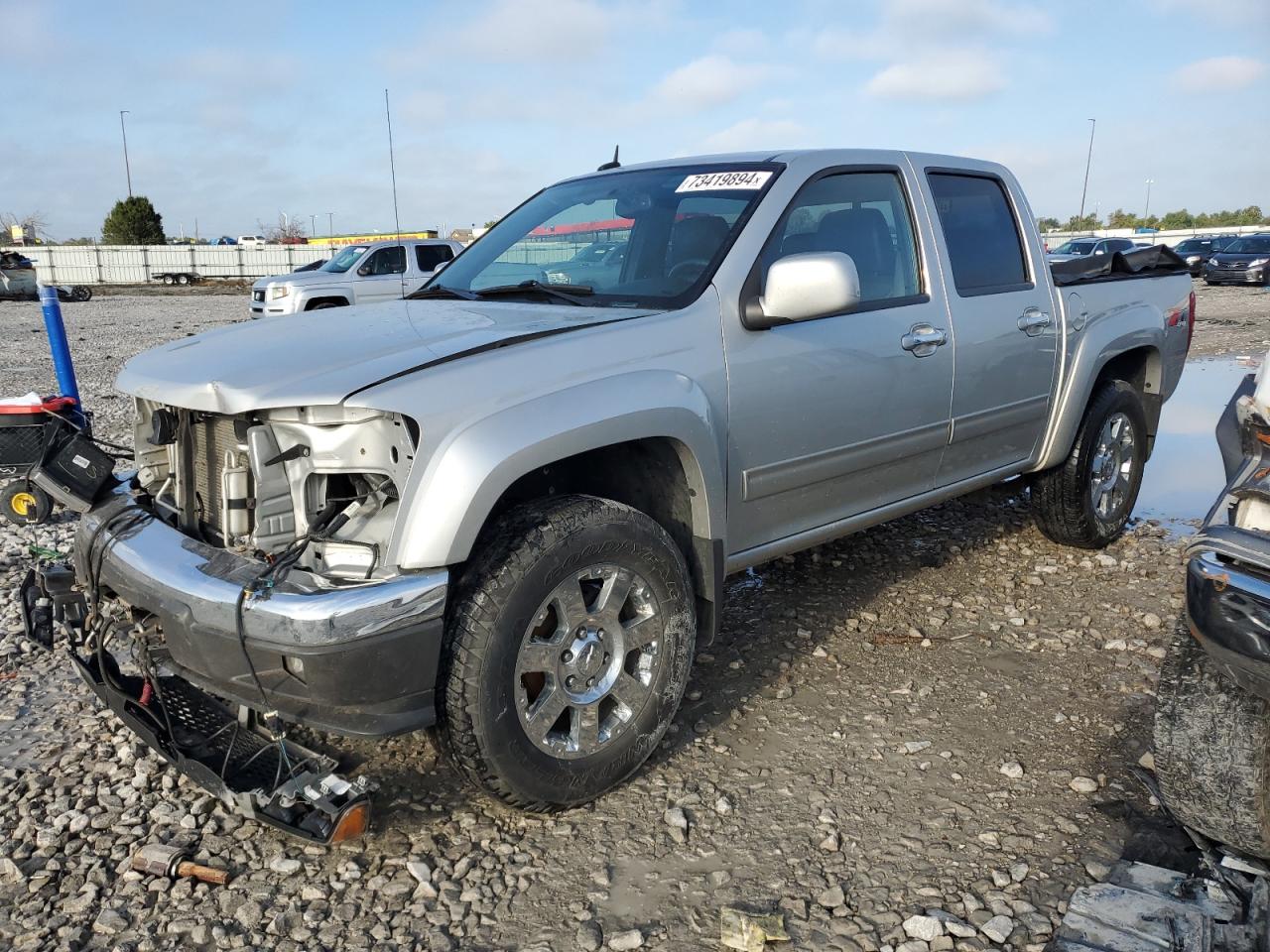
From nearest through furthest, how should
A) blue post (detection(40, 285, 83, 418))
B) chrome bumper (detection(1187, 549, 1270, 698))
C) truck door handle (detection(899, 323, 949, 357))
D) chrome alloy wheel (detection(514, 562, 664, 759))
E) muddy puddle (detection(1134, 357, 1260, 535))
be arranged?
chrome bumper (detection(1187, 549, 1270, 698)) → chrome alloy wheel (detection(514, 562, 664, 759)) → truck door handle (detection(899, 323, 949, 357)) → blue post (detection(40, 285, 83, 418)) → muddy puddle (detection(1134, 357, 1260, 535))

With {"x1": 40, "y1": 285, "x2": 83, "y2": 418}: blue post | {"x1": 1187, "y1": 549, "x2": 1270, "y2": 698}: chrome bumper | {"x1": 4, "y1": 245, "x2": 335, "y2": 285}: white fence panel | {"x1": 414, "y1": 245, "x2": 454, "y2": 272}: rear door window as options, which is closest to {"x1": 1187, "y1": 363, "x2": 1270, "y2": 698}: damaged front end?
{"x1": 1187, "y1": 549, "x2": 1270, "y2": 698}: chrome bumper

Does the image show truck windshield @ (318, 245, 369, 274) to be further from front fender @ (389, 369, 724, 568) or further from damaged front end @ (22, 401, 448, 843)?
front fender @ (389, 369, 724, 568)

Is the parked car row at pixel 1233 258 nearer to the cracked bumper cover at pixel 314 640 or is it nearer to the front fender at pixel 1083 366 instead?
the front fender at pixel 1083 366

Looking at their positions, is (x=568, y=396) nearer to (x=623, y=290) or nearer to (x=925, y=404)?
(x=623, y=290)

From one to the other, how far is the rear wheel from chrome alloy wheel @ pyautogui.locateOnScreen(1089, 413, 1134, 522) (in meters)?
4.47

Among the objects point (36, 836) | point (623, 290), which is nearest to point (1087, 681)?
point (623, 290)

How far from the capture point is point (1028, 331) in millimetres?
4184

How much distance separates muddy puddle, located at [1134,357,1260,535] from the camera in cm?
573

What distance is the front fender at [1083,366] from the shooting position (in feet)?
14.7

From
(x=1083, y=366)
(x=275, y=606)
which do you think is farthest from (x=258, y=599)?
(x=1083, y=366)

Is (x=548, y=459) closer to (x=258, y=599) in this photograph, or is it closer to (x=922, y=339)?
(x=258, y=599)

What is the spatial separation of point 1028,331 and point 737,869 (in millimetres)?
2718

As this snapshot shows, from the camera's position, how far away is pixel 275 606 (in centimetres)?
227

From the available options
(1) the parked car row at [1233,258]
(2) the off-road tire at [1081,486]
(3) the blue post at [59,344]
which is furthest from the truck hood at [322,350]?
(1) the parked car row at [1233,258]
